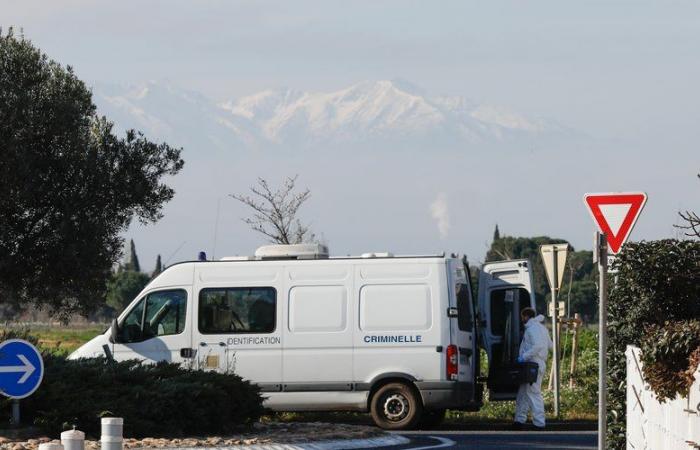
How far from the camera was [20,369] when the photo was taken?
14109mm

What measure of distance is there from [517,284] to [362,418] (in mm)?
3364

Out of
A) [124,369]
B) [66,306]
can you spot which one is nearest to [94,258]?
[66,306]

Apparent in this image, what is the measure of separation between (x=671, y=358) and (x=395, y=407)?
10.5 metres

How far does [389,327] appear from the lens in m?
20.5

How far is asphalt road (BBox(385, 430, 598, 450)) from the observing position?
1777 centimetres

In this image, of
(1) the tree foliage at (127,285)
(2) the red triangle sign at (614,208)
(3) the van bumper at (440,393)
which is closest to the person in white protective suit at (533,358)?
(3) the van bumper at (440,393)

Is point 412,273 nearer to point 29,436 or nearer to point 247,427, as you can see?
point 247,427

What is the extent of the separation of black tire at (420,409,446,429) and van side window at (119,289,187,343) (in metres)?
3.68

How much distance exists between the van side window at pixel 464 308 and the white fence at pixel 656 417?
7524 millimetres

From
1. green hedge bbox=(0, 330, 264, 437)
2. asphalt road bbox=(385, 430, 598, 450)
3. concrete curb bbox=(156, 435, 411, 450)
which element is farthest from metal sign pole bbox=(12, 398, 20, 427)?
asphalt road bbox=(385, 430, 598, 450)

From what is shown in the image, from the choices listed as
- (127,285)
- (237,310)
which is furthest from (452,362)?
(127,285)

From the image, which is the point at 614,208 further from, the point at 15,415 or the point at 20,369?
the point at 15,415

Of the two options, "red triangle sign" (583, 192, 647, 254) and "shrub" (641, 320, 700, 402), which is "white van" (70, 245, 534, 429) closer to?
"red triangle sign" (583, 192, 647, 254)

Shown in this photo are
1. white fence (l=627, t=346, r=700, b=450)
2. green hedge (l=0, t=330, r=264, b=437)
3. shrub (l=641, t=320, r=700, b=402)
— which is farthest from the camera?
green hedge (l=0, t=330, r=264, b=437)
